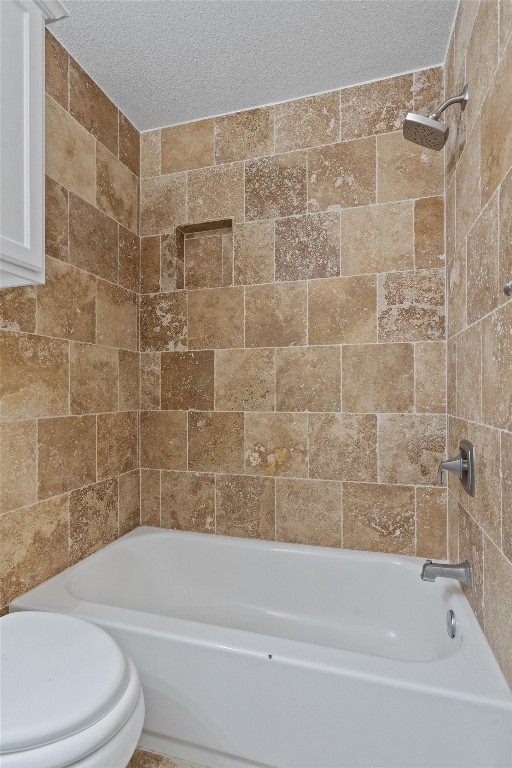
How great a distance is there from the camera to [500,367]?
1102 millimetres

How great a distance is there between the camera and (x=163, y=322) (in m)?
2.29

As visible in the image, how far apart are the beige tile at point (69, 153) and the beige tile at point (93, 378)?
0.71 meters

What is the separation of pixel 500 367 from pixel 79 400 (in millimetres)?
1634

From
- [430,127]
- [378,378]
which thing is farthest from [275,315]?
[430,127]

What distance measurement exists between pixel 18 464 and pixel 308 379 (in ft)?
4.19

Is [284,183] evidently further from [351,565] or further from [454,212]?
[351,565]

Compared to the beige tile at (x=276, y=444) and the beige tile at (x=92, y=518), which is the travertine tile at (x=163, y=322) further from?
the beige tile at (x=92, y=518)

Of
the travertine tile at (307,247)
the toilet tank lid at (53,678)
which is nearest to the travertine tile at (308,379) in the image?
the travertine tile at (307,247)

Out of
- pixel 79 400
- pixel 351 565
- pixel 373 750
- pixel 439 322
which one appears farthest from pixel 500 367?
pixel 79 400

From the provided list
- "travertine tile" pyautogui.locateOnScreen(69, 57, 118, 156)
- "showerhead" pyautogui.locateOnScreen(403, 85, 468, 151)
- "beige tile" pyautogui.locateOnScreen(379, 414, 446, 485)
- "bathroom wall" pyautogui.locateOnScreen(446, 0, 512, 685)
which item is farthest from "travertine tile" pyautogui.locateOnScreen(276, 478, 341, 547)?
"travertine tile" pyautogui.locateOnScreen(69, 57, 118, 156)

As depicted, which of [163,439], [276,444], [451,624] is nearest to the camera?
[451,624]

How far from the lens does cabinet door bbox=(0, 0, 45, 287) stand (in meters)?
1.15

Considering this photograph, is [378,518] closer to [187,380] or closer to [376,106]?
[187,380]

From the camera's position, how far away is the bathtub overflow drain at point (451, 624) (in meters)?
1.40
